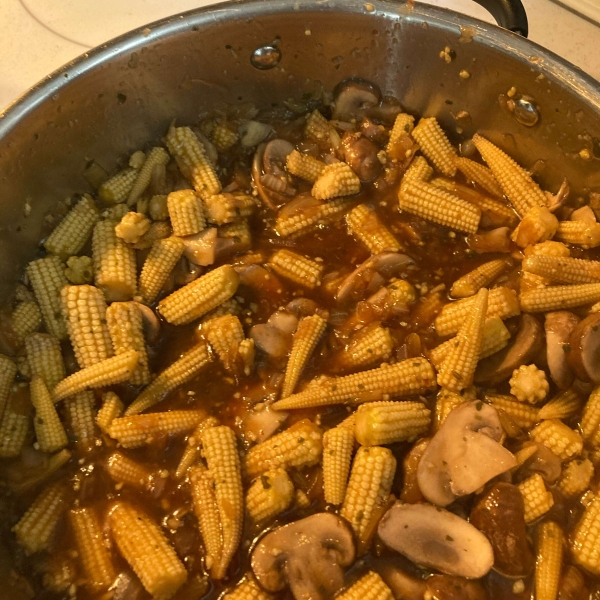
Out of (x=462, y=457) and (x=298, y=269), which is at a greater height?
(x=298, y=269)

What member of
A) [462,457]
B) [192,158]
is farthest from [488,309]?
[192,158]

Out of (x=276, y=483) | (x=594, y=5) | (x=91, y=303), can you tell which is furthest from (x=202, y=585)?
(x=594, y=5)

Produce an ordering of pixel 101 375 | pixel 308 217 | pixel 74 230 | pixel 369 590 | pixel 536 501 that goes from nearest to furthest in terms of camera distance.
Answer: pixel 369 590 → pixel 536 501 → pixel 101 375 → pixel 74 230 → pixel 308 217

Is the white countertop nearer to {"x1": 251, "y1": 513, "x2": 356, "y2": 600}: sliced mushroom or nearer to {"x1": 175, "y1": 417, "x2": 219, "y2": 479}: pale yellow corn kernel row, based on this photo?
{"x1": 175, "y1": 417, "x2": 219, "y2": 479}: pale yellow corn kernel row

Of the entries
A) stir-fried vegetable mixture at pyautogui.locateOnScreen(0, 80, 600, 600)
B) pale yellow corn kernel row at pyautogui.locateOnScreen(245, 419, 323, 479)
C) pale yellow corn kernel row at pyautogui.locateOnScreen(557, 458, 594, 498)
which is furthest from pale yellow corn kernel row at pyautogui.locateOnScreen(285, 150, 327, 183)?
pale yellow corn kernel row at pyautogui.locateOnScreen(557, 458, 594, 498)

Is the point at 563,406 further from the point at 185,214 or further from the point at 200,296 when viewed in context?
the point at 185,214

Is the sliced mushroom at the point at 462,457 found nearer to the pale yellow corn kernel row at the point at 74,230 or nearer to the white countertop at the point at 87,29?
the pale yellow corn kernel row at the point at 74,230

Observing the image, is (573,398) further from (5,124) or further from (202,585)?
(5,124)
